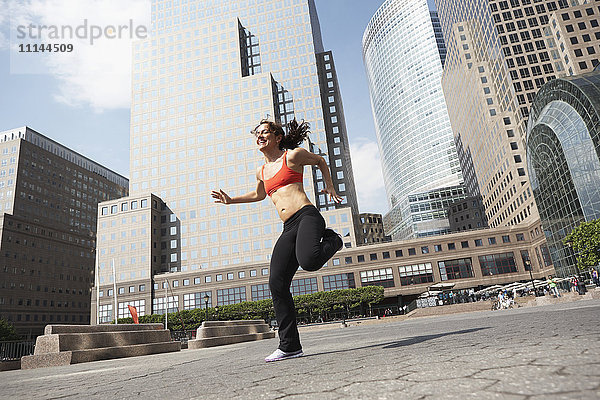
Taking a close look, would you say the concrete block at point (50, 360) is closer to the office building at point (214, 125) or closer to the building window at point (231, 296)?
the building window at point (231, 296)

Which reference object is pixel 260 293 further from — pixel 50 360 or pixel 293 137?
pixel 293 137

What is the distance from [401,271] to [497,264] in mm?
16066

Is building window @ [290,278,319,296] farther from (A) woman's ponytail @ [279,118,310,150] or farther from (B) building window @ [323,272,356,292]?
(A) woman's ponytail @ [279,118,310,150]

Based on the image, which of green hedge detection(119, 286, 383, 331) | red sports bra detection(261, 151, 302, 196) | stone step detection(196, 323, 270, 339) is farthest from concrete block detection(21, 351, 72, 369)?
green hedge detection(119, 286, 383, 331)

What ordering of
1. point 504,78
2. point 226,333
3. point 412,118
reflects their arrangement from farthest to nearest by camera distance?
point 412,118, point 504,78, point 226,333

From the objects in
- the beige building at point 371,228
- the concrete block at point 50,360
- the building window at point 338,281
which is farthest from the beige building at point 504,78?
the concrete block at point 50,360

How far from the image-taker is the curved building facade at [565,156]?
41.7m

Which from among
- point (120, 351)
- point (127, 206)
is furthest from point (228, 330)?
point (127, 206)

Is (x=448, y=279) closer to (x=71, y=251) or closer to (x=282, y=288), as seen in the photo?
(x=282, y=288)

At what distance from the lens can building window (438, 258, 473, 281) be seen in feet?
222

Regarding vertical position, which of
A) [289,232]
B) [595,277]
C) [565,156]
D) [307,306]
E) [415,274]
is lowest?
[595,277]

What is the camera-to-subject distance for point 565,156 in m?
46.1

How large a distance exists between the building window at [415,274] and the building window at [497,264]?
8.83 m

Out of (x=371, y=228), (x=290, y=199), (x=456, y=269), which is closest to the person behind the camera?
(x=290, y=199)
